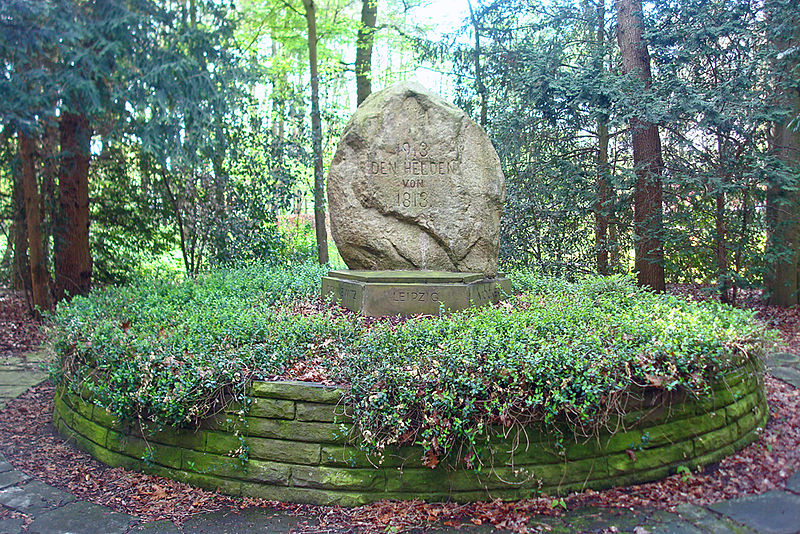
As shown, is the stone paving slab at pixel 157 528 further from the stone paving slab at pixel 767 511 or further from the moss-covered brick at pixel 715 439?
the moss-covered brick at pixel 715 439

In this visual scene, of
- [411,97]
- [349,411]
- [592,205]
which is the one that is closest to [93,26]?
[411,97]

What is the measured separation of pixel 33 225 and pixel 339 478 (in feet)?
21.3

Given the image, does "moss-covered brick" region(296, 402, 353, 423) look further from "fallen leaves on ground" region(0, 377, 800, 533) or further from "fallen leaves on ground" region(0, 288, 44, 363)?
"fallen leaves on ground" region(0, 288, 44, 363)

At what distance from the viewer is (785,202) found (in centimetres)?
755

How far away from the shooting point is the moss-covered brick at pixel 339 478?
3.43 meters

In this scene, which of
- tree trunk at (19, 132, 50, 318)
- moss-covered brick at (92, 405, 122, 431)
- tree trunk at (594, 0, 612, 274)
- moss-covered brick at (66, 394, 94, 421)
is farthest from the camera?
tree trunk at (594, 0, 612, 274)

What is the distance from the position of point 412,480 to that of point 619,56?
8.34 metres

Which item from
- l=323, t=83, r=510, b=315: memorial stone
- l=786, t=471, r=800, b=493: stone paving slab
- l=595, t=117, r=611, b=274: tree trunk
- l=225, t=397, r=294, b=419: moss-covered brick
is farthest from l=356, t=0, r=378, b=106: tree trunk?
l=786, t=471, r=800, b=493: stone paving slab

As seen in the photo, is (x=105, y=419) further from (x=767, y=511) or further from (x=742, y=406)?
(x=742, y=406)

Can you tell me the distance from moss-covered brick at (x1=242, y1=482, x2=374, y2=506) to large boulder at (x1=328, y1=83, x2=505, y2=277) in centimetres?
268

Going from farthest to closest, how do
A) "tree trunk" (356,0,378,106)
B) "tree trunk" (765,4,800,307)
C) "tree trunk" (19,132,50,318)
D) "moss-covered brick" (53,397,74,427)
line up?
1. "tree trunk" (356,0,378,106)
2. "tree trunk" (19,132,50,318)
3. "tree trunk" (765,4,800,307)
4. "moss-covered brick" (53,397,74,427)

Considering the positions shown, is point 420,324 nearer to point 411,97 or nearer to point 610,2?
point 411,97

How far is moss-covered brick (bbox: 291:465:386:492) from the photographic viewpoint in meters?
3.43

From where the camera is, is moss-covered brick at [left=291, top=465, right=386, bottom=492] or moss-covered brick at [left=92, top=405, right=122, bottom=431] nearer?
moss-covered brick at [left=291, top=465, right=386, bottom=492]
